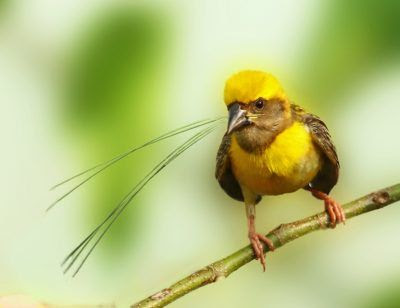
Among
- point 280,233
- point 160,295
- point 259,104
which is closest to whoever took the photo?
point 160,295

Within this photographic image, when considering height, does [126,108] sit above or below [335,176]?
above

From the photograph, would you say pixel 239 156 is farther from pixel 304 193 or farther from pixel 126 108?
pixel 126 108

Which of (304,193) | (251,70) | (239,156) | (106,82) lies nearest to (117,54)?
(106,82)

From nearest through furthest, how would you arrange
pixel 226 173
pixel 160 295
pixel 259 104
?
1. pixel 160 295
2. pixel 259 104
3. pixel 226 173

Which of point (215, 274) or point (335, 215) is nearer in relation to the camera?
point (215, 274)

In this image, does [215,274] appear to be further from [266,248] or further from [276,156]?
[276,156]

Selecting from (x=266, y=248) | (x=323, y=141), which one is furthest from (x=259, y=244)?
(x=323, y=141)

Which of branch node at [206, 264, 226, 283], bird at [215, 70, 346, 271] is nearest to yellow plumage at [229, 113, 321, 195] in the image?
bird at [215, 70, 346, 271]

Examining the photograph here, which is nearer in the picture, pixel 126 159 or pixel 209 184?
pixel 126 159
